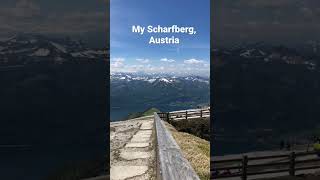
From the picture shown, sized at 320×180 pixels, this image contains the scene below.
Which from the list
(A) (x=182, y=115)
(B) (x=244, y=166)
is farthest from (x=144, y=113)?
(B) (x=244, y=166)

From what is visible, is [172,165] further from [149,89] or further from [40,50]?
[40,50]

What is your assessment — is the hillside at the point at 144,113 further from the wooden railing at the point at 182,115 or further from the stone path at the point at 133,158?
the stone path at the point at 133,158

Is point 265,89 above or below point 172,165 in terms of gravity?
above

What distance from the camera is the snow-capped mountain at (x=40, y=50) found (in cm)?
9000

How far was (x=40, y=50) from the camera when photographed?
3979 inches

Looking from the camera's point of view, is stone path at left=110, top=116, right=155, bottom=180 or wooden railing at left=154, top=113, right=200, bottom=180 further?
stone path at left=110, top=116, right=155, bottom=180

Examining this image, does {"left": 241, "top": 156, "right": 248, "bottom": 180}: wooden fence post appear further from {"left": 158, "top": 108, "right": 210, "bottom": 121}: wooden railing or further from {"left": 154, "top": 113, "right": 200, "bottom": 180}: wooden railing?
{"left": 158, "top": 108, "right": 210, "bottom": 121}: wooden railing

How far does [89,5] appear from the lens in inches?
4252

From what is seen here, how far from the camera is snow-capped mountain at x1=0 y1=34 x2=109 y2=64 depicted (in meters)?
90.0

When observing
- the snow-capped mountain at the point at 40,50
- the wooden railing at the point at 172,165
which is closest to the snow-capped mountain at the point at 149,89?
the wooden railing at the point at 172,165

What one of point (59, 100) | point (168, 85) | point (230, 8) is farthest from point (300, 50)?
point (168, 85)

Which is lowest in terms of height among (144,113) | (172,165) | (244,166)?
(244,166)

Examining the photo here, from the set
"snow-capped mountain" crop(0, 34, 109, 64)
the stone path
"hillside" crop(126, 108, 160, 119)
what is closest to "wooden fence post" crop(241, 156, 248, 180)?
the stone path

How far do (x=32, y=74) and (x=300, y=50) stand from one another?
50.9 meters
